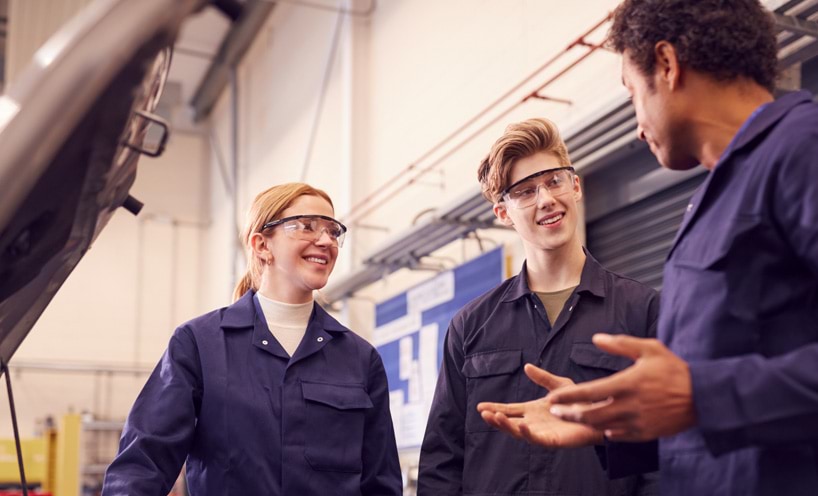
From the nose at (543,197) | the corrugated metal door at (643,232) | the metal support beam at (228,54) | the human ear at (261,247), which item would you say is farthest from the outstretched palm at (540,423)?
the metal support beam at (228,54)

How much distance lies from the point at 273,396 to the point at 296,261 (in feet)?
1.26

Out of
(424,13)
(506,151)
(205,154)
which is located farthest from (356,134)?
A: (205,154)

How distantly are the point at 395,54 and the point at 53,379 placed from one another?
6510 millimetres

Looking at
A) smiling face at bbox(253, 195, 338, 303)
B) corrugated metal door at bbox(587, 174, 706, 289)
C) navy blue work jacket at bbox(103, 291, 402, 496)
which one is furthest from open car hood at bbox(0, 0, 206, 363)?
corrugated metal door at bbox(587, 174, 706, 289)

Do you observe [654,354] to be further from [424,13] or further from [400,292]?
[424,13]

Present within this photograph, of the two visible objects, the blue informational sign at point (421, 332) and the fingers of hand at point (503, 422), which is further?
the blue informational sign at point (421, 332)

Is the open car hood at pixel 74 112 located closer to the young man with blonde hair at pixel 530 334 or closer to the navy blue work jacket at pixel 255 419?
the navy blue work jacket at pixel 255 419

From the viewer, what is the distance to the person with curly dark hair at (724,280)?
111 centimetres

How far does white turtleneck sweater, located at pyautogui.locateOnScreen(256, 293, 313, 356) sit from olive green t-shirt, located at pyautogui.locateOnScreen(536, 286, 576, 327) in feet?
2.13

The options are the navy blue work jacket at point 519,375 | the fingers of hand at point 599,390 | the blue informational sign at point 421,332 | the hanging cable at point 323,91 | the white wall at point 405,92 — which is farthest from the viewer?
the hanging cable at point 323,91

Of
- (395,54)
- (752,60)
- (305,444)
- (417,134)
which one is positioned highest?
(395,54)

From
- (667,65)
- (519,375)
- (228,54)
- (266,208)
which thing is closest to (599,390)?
(667,65)

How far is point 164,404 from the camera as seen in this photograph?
7.23 feet

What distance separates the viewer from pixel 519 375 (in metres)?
2.19
